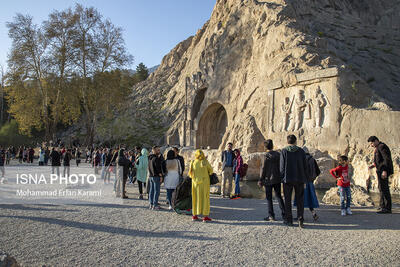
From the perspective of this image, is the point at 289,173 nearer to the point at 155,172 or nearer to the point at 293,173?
the point at 293,173

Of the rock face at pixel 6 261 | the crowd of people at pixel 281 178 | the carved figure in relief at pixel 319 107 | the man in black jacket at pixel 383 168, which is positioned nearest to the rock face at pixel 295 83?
the carved figure in relief at pixel 319 107

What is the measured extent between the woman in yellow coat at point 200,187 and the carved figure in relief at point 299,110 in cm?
1235

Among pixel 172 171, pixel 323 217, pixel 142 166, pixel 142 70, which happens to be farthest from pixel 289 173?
pixel 142 70

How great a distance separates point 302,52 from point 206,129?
46.5ft

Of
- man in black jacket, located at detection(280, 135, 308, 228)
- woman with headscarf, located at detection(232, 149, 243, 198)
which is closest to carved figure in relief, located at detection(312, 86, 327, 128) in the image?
woman with headscarf, located at detection(232, 149, 243, 198)

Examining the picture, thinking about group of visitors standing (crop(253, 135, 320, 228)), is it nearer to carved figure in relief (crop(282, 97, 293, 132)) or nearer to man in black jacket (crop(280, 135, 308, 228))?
man in black jacket (crop(280, 135, 308, 228))

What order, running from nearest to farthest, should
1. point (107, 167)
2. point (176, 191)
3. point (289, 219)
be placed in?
point (289, 219)
point (176, 191)
point (107, 167)

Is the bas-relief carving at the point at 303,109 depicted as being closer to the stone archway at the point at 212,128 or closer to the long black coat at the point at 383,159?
the long black coat at the point at 383,159

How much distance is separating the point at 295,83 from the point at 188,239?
15.0m

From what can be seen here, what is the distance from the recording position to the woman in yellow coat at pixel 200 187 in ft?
20.4

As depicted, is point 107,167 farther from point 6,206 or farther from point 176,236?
point 176,236

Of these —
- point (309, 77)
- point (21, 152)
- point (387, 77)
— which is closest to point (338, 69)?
point (309, 77)

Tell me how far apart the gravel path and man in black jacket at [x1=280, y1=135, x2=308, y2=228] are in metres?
0.35

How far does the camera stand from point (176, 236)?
507 cm
